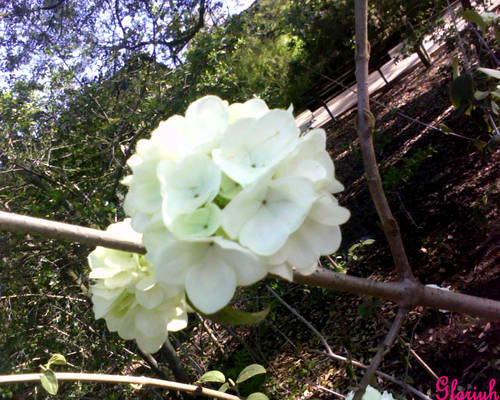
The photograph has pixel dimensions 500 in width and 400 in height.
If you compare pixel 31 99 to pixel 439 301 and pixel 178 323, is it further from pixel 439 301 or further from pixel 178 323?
pixel 439 301

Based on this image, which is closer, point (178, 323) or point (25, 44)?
point (178, 323)

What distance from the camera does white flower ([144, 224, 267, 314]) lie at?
553 millimetres

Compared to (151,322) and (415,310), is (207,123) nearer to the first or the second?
(151,322)

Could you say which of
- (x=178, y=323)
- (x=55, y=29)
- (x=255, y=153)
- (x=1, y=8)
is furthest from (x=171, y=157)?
(x=1, y=8)

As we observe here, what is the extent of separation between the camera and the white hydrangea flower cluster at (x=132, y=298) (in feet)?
2.36

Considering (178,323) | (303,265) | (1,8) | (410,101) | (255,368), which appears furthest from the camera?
(410,101)

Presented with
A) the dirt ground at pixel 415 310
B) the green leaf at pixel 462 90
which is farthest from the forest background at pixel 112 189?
the green leaf at pixel 462 90

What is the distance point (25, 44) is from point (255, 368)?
11.9 feet

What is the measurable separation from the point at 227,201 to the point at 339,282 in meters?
0.28

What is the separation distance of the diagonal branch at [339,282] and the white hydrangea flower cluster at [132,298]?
0.25ft

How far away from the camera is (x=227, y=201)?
59 cm

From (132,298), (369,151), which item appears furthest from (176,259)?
(369,151)

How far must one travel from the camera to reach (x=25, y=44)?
13.0ft

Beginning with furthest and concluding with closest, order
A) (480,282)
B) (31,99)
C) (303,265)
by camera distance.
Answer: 1. (31,99)
2. (480,282)
3. (303,265)
